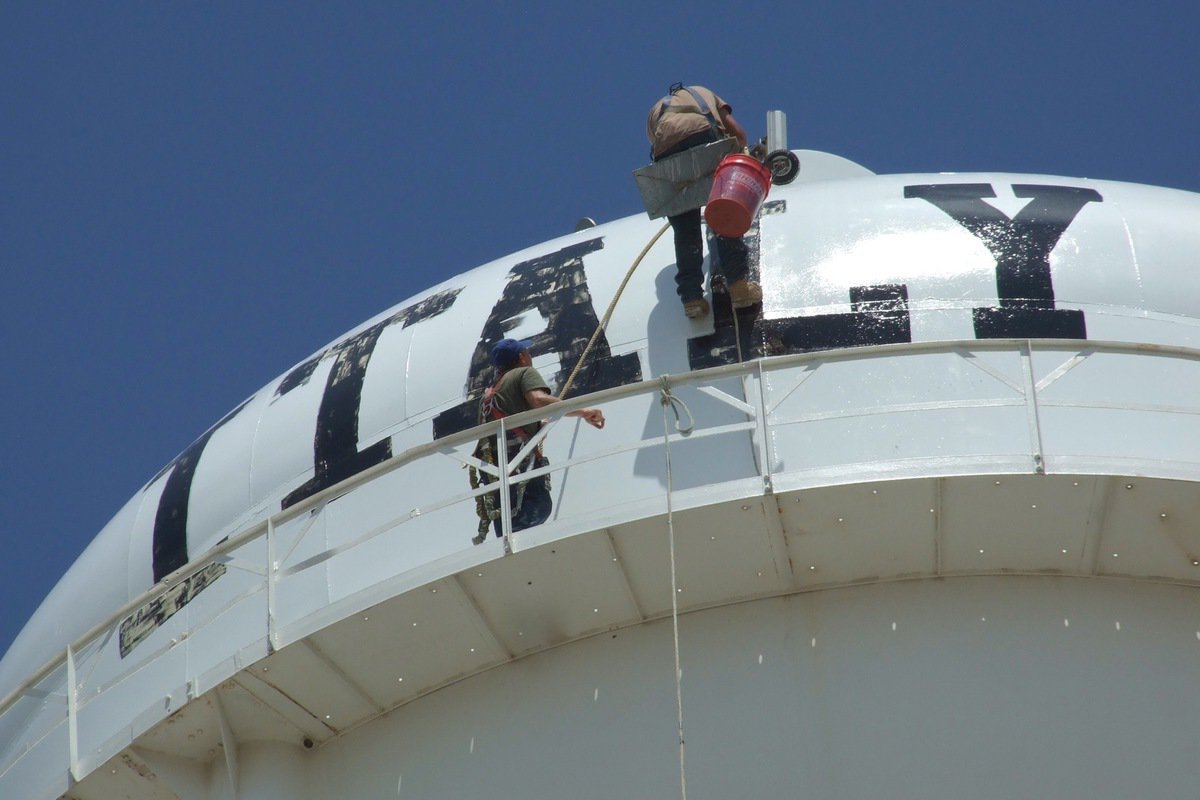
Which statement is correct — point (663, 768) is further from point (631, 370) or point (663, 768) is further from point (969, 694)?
point (631, 370)

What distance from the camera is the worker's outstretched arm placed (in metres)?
13.6

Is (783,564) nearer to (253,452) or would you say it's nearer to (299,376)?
(253,452)

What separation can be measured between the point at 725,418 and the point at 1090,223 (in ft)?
10.6

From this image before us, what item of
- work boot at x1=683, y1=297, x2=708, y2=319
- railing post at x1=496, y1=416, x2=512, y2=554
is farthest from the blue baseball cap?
work boot at x1=683, y1=297, x2=708, y2=319

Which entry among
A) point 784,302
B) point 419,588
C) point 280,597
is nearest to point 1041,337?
point 784,302

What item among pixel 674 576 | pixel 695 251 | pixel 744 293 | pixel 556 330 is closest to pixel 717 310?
pixel 744 293

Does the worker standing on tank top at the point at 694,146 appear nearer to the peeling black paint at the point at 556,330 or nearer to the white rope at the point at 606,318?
the white rope at the point at 606,318

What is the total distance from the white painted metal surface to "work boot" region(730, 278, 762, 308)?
142 millimetres

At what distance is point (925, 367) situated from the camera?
1412 centimetres

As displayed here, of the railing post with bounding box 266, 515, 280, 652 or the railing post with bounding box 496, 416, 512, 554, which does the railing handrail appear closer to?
the railing post with bounding box 496, 416, 512, 554

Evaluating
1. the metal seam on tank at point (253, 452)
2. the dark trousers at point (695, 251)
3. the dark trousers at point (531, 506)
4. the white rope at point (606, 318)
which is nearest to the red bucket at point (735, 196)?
the dark trousers at point (695, 251)

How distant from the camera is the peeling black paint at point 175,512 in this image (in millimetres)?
16453

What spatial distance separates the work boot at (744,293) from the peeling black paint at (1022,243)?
1.51 metres

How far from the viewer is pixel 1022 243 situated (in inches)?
587
